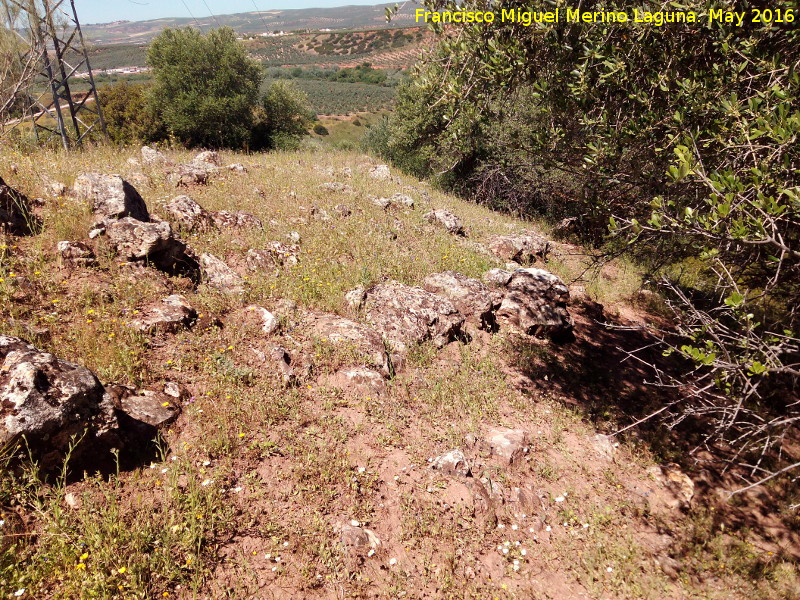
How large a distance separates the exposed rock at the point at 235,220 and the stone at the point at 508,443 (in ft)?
21.4

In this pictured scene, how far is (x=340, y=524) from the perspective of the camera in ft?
14.1

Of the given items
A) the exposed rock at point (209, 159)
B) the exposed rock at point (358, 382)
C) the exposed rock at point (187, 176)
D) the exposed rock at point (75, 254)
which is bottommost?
the exposed rock at point (358, 382)

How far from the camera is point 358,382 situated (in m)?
6.14

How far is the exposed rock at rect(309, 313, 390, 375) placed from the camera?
6.59m

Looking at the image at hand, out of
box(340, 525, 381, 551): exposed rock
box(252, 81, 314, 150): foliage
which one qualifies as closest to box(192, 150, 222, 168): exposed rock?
box(252, 81, 314, 150): foliage

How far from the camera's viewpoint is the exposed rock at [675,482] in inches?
221

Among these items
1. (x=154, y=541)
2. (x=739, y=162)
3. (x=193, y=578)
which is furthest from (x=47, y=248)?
(x=739, y=162)

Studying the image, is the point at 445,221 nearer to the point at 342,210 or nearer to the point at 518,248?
the point at 518,248

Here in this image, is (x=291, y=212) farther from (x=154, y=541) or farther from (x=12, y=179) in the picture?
(x=154, y=541)

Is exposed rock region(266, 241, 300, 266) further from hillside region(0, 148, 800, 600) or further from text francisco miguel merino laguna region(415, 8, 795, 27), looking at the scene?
text francisco miguel merino laguna region(415, 8, 795, 27)

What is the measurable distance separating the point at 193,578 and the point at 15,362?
8.26 ft

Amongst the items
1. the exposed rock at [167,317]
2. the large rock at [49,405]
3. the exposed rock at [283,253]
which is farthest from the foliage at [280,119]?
the large rock at [49,405]

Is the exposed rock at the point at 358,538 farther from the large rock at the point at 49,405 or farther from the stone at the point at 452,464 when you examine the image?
the large rock at the point at 49,405

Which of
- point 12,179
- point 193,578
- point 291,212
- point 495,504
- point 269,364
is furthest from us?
point 291,212
